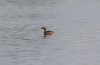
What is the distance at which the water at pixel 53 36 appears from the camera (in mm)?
16375

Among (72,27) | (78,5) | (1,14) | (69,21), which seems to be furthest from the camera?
(78,5)

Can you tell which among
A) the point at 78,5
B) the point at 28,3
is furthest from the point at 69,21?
the point at 28,3

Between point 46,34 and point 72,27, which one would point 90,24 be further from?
point 46,34

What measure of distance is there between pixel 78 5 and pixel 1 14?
A: 22.5 feet

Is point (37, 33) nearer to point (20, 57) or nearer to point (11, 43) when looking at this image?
point (11, 43)

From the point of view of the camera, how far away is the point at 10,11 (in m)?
28.8

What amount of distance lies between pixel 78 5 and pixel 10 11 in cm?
564

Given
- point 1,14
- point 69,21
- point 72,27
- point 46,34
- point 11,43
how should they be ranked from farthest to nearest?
point 1,14 < point 69,21 < point 72,27 < point 46,34 < point 11,43

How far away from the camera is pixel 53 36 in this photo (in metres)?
20.7

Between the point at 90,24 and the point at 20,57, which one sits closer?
the point at 20,57

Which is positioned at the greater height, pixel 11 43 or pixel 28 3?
pixel 28 3

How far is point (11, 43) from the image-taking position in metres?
19.1

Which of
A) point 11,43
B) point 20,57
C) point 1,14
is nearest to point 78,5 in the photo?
point 1,14

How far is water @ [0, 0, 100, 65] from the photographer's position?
53.7 ft
